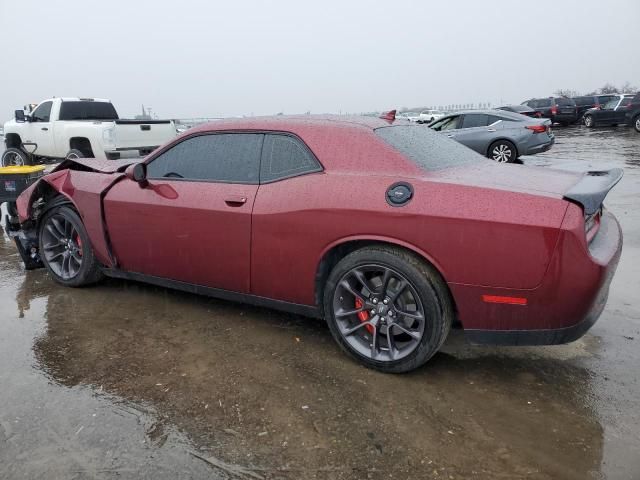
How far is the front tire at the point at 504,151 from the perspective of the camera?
1229 cm

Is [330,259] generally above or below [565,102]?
below

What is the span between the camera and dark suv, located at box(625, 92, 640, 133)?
70.2 feet

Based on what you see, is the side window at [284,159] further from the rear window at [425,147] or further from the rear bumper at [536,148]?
the rear bumper at [536,148]

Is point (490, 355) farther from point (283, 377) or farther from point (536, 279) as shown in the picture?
point (283, 377)

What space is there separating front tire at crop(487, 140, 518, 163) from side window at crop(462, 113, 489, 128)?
0.67m

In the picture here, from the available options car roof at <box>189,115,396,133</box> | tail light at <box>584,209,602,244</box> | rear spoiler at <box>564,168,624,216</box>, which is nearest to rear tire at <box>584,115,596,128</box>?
rear spoiler at <box>564,168,624,216</box>

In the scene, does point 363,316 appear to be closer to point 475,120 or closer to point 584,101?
point 475,120

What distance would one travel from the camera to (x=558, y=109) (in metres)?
28.3

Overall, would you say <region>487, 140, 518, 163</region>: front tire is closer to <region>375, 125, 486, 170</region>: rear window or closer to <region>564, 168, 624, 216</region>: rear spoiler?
<region>375, 125, 486, 170</region>: rear window

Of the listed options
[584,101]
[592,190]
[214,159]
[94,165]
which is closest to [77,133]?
[94,165]

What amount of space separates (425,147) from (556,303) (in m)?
1.36

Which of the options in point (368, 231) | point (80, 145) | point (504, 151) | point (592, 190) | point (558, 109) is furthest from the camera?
point (558, 109)

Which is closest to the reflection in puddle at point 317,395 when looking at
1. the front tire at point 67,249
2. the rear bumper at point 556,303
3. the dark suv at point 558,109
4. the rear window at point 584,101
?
the rear bumper at point 556,303

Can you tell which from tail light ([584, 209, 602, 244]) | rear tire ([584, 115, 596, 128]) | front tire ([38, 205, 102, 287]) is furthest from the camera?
rear tire ([584, 115, 596, 128])
